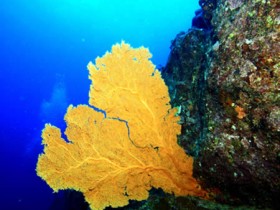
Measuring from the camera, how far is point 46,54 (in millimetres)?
A: 92438

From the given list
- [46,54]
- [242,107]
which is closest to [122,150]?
[242,107]

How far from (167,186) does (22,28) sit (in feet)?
297

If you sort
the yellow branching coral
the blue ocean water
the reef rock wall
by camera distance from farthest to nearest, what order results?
the blue ocean water < the yellow branching coral < the reef rock wall

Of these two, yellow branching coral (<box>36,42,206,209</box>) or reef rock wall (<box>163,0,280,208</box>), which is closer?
reef rock wall (<box>163,0,280,208</box>)

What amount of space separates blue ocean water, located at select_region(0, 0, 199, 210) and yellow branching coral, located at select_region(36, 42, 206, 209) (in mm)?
36851

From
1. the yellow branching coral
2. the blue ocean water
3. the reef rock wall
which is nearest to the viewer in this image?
the reef rock wall

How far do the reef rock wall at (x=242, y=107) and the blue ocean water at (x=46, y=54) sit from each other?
3799cm

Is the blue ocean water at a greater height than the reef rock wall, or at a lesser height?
greater

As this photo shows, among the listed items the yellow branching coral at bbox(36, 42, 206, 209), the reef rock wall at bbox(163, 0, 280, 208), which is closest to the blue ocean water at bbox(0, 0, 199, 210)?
the yellow branching coral at bbox(36, 42, 206, 209)

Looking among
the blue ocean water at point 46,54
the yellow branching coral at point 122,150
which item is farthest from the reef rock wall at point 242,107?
the blue ocean water at point 46,54

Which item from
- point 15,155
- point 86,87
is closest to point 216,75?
point 15,155

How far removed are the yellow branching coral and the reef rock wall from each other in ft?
1.37

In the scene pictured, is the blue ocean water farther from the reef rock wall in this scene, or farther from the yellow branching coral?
the reef rock wall

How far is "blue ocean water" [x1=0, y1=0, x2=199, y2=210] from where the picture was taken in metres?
42.5
